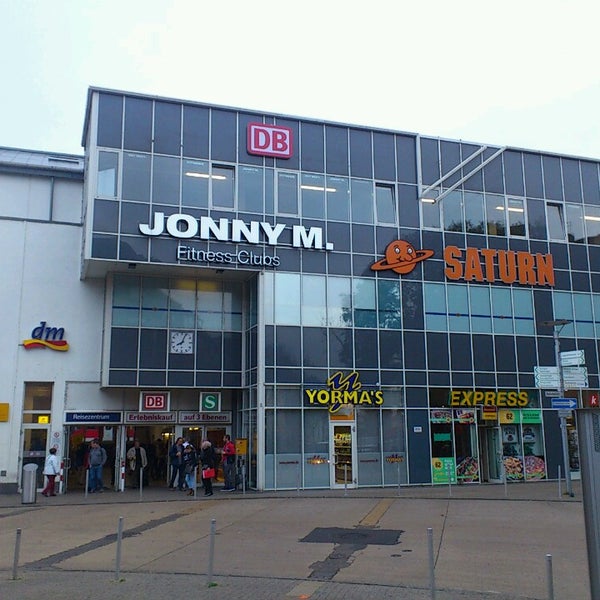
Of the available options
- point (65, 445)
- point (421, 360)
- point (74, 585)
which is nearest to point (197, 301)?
point (65, 445)

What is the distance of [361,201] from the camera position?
26797 mm

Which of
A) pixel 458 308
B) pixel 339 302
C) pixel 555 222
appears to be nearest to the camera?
pixel 339 302

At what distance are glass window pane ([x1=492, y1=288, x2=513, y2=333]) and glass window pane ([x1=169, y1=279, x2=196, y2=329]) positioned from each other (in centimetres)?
1162

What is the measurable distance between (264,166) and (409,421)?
35.1 feet

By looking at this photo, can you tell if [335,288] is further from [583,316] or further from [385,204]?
[583,316]

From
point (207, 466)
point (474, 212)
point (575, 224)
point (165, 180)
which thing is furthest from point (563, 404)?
point (165, 180)

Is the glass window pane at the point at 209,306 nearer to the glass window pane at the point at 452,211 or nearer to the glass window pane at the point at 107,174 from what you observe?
the glass window pane at the point at 107,174

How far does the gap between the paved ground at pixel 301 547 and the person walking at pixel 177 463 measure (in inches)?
106

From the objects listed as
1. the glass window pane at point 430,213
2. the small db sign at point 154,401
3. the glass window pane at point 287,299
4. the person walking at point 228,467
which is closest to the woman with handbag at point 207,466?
the person walking at point 228,467

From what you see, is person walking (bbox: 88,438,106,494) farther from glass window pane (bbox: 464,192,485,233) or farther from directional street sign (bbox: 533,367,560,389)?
glass window pane (bbox: 464,192,485,233)

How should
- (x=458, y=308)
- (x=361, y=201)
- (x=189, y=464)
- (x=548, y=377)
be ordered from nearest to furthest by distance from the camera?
(x=548, y=377) → (x=189, y=464) → (x=361, y=201) → (x=458, y=308)

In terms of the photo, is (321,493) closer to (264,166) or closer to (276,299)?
(276,299)

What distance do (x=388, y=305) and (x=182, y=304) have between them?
7626 mm

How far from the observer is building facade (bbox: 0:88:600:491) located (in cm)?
2436
